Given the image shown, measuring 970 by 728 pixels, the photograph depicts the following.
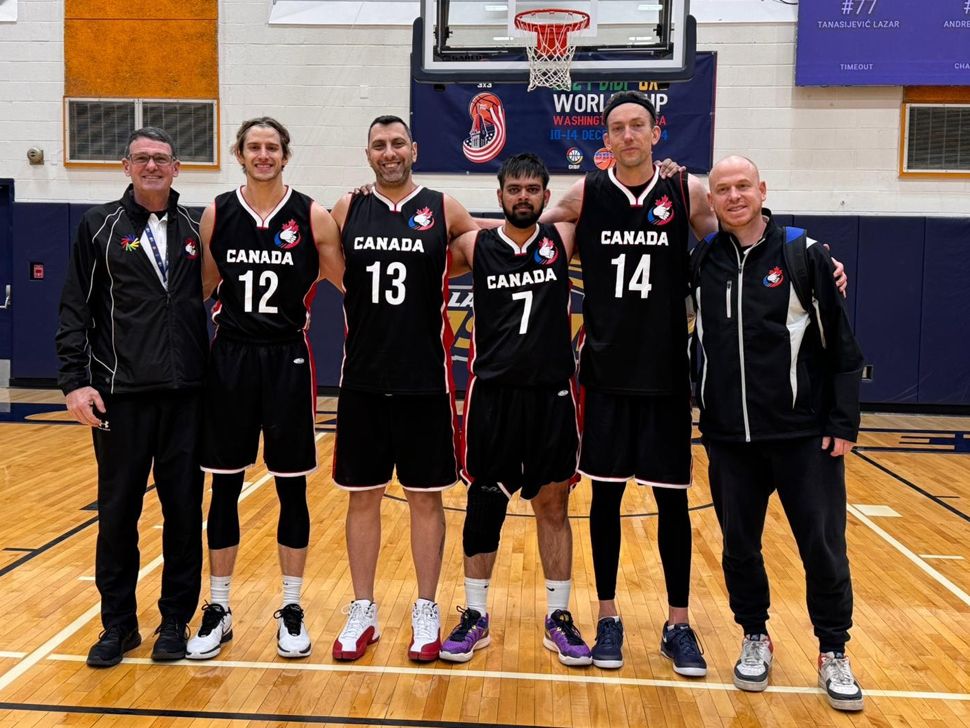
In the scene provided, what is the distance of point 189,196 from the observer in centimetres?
1055

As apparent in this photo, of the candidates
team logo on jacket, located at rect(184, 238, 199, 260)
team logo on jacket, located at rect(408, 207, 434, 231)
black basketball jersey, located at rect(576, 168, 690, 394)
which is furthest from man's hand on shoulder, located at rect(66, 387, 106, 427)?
black basketball jersey, located at rect(576, 168, 690, 394)

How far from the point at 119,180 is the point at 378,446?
848 cm

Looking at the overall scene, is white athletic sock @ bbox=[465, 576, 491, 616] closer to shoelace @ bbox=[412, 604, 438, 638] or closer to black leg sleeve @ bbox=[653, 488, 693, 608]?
shoelace @ bbox=[412, 604, 438, 638]

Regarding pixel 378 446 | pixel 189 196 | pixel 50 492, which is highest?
pixel 189 196

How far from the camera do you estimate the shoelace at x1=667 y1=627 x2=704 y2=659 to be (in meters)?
3.33

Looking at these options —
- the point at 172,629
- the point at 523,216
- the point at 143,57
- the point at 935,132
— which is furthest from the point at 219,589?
the point at 935,132

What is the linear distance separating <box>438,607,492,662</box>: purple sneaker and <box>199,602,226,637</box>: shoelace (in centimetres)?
84

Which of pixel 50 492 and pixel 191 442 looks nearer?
pixel 191 442

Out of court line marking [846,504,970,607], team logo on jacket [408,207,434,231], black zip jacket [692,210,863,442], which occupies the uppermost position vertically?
team logo on jacket [408,207,434,231]

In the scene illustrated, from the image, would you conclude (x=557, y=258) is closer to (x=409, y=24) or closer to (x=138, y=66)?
(x=409, y=24)

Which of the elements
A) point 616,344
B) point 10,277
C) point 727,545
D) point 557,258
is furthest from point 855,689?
→ point 10,277

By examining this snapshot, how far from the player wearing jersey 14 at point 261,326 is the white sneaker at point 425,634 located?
0.40 m

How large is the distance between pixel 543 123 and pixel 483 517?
7469 millimetres

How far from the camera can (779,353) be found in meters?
3.03
